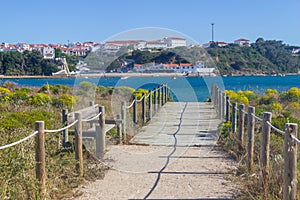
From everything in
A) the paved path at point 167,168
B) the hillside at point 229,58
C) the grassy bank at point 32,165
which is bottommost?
the paved path at point 167,168

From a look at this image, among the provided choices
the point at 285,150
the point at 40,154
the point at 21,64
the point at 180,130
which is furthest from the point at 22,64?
the point at 285,150

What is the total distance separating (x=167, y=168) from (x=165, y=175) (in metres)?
0.51

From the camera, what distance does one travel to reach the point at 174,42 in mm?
10094

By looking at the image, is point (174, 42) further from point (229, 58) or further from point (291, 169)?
point (229, 58)

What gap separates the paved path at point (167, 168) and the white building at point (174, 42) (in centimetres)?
232

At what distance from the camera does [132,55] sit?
10695 millimetres

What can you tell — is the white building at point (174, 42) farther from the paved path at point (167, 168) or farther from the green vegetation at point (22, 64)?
the green vegetation at point (22, 64)

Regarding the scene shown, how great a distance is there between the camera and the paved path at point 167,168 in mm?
5605

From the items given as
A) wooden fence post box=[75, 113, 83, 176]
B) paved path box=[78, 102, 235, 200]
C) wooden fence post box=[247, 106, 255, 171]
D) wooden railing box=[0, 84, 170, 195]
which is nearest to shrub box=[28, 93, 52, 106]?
paved path box=[78, 102, 235, 200]

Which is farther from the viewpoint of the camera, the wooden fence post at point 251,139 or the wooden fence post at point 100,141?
the wooden fence post at point 100,141

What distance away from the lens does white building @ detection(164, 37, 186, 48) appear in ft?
32.1

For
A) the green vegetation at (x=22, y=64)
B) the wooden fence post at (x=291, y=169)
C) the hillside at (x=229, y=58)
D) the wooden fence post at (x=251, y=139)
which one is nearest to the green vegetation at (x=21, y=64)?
the green vegetation at (x=22, y=64)

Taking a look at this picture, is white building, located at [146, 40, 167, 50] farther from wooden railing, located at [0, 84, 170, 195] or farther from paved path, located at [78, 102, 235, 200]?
paved path, located at [78, 102, 235, 200]

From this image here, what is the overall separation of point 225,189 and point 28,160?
8.91 ft
